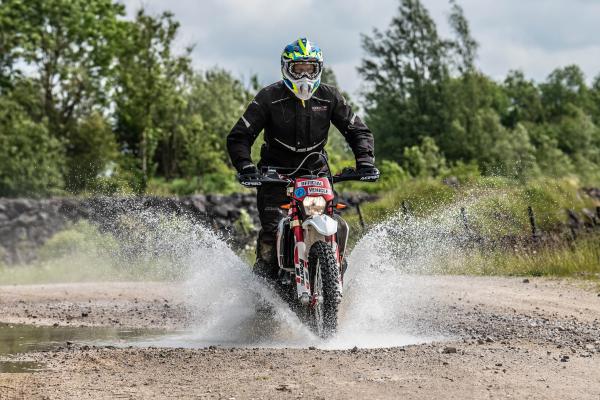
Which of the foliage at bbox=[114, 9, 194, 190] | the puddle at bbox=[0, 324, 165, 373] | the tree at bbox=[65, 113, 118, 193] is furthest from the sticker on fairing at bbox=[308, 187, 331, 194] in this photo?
the tree at bbox=[65, 113, 118, 193]

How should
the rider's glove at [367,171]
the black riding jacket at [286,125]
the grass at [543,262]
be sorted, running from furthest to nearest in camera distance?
1. the grass at [543,262]
2. the black riding jacket at [286,125]
3. the rider's glove at [367,171]

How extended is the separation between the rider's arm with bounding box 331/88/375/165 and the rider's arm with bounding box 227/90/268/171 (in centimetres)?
70

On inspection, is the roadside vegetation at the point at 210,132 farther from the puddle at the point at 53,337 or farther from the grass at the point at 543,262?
the puddle at the point at 53,337

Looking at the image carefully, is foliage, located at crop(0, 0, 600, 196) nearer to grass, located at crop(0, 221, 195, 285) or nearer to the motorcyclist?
grass, located at crop(0, 221, 195, 285)

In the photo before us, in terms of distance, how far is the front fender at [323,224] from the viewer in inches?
321

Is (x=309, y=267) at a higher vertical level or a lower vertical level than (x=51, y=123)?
lower

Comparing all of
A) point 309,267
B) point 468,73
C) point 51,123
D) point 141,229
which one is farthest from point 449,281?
point 468,73

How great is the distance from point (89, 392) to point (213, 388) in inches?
31.8

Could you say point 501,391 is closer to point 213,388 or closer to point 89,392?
point 213,388

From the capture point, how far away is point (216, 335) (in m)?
9.76

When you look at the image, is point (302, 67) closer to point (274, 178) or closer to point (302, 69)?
point (302, 69)

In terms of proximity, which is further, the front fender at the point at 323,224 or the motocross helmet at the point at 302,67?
the motocross helmet at the point at 302,67

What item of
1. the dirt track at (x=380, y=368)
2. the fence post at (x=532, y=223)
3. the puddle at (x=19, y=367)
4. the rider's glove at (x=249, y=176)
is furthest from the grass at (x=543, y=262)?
the puddle at (x=19, y=367)

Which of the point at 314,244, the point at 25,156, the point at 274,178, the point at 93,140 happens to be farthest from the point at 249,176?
the point at 93,140
